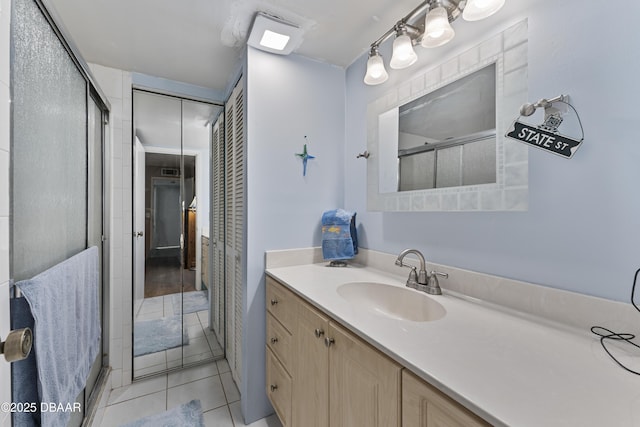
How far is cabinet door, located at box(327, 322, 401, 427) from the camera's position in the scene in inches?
26.5

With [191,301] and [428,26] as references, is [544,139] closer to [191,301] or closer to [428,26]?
[428,26]

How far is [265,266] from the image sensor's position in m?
1.53

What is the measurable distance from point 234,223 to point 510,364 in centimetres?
156

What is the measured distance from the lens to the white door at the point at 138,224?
1.86 metres

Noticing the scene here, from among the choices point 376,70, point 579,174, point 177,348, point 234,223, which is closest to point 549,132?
point 579,174

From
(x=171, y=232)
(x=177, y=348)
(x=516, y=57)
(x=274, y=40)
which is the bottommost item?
(x=177, y=348)

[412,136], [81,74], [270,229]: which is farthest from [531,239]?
[81,74]

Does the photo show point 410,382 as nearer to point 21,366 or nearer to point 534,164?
point 534,164

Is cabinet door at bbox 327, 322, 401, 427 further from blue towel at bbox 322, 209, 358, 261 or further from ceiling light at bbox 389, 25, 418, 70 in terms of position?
ceiling light at bbox 389, 25, 418, 70

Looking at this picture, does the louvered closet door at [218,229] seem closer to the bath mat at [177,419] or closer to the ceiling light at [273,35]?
the bath mat at [177,419]

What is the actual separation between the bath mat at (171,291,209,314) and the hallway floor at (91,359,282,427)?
1.45ft

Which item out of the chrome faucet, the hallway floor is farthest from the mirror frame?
the hallway floor

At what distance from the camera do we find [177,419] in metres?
1.50

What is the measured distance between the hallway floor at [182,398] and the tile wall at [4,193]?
3.75 feet
